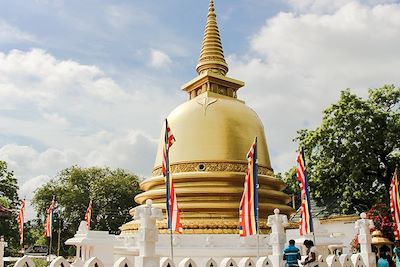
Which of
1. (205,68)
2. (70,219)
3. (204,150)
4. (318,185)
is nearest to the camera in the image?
(204,150)

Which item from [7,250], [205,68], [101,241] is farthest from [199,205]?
[7,250]

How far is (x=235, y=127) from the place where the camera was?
2616cm

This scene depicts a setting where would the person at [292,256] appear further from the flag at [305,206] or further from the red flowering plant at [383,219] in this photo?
the red flowering plant at [383,219]

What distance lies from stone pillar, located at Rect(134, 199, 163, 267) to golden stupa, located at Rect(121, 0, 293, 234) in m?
10.2

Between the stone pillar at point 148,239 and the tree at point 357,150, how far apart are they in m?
22.1

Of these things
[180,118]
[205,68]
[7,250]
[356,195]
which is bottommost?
[7,250]

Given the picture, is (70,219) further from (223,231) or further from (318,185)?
(223,231)

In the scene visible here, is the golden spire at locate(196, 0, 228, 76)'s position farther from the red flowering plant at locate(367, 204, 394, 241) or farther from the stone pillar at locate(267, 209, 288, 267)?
the stone pillar at locate(267, 209, 288, 267)

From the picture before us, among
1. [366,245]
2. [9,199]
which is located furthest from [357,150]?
[9,199]

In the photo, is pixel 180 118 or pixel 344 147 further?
pixel 344 147

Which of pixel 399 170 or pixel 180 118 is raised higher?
pixel 180 118

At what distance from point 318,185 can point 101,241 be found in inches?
676

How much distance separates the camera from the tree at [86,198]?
50.0m

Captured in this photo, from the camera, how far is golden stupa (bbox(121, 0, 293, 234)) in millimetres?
23047
